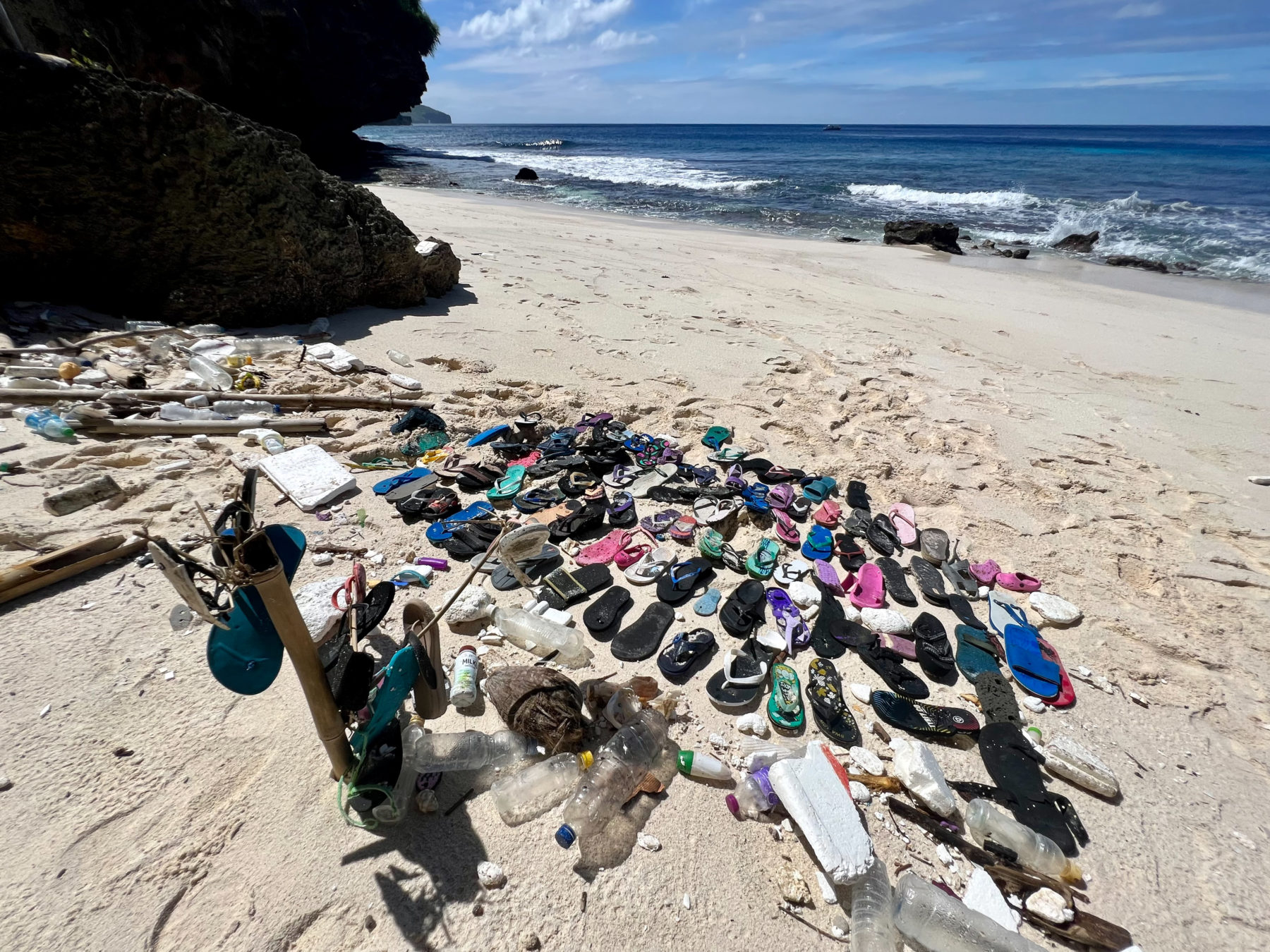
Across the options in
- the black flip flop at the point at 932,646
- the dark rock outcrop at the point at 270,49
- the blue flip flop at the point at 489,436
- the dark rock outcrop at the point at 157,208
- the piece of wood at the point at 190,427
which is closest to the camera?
the black flip flop at the point at 932,646

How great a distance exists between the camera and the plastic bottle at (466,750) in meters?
1.83

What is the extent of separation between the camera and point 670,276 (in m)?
8.44

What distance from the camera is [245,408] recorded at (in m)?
4.00

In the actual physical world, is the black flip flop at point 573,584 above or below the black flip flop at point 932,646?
above

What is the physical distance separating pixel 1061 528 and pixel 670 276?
6.42m

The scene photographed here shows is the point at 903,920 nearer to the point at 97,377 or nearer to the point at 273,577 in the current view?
the point at 273,577

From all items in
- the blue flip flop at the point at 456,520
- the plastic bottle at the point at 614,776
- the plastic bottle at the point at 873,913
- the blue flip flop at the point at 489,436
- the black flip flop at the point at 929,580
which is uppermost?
the blue flip flop at the point at 489,436

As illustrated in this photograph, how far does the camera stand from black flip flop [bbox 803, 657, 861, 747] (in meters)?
2.20

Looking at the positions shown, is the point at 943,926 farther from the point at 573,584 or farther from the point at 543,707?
the point at 573,584

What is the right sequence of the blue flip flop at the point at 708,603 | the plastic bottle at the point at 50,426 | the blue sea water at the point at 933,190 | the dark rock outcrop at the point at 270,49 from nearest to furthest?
the blue flip flop at the point at 708,603 < the plastic bottle at the point at 50,426 < the dark rock outcrop at the point at 270,49 < the blue sea water at the point at 933,190

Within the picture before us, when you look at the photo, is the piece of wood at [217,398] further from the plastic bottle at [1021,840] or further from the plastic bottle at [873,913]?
the plastic bottle at [1021,840]

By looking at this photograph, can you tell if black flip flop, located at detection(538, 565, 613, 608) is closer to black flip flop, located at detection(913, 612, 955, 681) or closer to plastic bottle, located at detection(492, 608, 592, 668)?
plastic bottle, located at detection(492, 608, 592, 668)

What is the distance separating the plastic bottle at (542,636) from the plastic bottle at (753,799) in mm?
847

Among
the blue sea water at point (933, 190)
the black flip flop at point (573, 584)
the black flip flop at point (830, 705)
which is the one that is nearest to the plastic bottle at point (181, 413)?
the black flip flop at point (573, 584)
